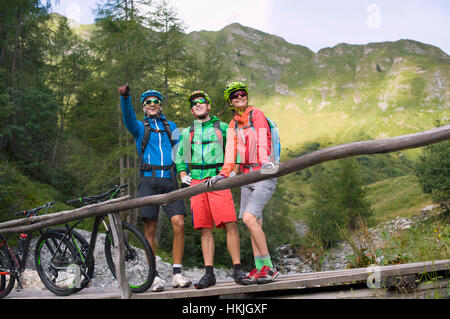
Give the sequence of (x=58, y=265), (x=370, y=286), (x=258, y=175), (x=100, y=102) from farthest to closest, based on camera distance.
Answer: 1. (x=100, y=102)
2. (x=58, y=265)
3. (x=370, y=286)
4. (x=258, y=175)

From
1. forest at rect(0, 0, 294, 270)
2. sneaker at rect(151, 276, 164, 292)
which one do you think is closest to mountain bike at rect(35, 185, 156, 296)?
sneaker at rect(151, 276, 164, 292)

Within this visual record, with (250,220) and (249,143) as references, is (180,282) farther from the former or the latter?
(249,143)

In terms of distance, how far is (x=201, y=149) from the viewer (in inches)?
177

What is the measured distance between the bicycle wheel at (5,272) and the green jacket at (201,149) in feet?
10.3

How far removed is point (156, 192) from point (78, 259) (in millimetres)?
1298

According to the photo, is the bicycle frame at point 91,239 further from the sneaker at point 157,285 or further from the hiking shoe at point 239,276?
the hiking shoe at point 239,276

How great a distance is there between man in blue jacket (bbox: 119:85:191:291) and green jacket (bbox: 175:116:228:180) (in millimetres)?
270

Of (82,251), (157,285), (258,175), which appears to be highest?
(258,175)

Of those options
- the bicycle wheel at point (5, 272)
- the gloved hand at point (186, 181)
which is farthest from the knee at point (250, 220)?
the bicycle wheel at point (5, 272)

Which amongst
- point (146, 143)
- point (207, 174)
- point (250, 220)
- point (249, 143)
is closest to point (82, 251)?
point (146, 143)

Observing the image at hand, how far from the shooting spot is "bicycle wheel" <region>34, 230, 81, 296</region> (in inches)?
183

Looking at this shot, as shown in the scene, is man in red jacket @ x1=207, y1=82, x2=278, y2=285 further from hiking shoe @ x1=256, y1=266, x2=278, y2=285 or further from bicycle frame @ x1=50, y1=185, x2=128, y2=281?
bicycle frame @ x1=50, y1=185, x2=128, y2=281
